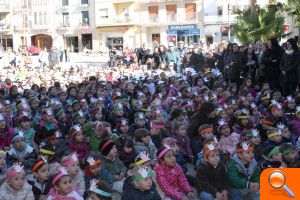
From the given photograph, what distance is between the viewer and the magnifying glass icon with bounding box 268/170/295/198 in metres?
1.71

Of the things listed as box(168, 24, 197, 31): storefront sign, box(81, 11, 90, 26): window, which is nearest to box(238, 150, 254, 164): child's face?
box(168, 24, 197, 31): storefront sign

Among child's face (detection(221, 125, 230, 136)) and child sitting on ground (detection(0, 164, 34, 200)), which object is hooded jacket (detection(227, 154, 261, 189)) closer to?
child's face (detection(221, 125, 230, 136))

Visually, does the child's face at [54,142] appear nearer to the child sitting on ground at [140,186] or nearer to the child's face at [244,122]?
the child sitting on ground at [140,186]

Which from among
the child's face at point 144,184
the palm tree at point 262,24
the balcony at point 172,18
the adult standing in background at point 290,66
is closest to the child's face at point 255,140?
the child's face at point 144,184

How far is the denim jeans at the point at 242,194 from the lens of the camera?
5.43 meters

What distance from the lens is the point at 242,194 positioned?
17.9ft

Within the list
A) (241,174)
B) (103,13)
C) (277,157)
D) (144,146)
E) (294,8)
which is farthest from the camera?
(103,13)

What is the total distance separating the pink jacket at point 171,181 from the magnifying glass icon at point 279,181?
141 inches

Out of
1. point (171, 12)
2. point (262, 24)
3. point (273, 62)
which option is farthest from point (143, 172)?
point (171, 12)

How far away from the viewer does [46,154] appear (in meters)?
6.28

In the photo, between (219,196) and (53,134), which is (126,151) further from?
(219,196)

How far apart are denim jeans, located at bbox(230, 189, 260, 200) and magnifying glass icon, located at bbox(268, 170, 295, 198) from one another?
3.84 meters

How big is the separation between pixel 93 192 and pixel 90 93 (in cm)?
749

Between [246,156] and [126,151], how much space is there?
1701 millimetres
